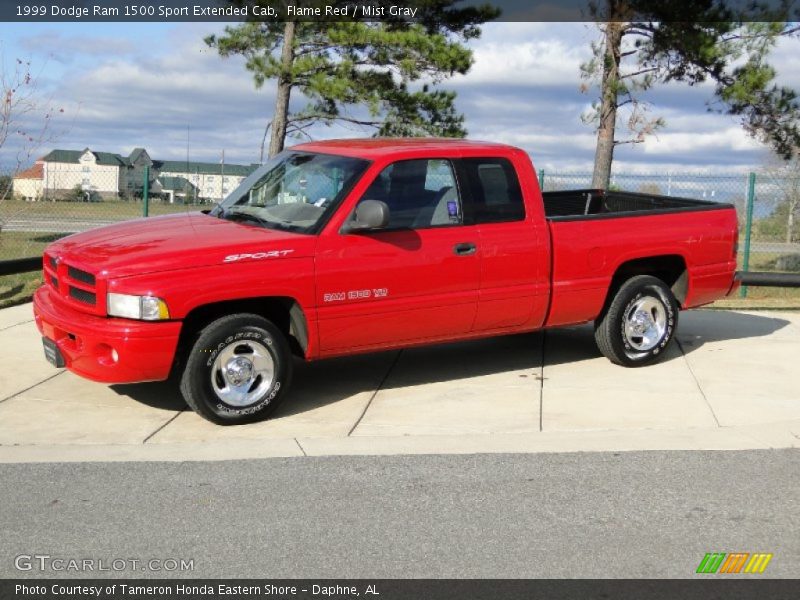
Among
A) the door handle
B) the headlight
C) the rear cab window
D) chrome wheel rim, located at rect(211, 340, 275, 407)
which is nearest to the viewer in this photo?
the headlight

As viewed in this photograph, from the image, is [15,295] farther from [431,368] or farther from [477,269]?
[477,269]

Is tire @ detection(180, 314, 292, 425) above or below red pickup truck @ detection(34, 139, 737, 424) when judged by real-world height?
below

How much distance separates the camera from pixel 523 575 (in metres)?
4.48

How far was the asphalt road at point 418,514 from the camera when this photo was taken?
4641mm

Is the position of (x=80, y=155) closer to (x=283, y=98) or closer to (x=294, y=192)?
(x=283, y=98)

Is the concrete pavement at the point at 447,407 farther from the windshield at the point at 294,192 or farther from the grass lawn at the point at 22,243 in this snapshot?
the grass lawn at the point at 22,243

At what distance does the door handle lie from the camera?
25.1 ft

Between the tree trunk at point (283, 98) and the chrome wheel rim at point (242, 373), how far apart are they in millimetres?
13359

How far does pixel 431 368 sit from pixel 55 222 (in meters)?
17.3

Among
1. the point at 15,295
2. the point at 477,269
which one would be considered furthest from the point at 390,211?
the point at 15,295

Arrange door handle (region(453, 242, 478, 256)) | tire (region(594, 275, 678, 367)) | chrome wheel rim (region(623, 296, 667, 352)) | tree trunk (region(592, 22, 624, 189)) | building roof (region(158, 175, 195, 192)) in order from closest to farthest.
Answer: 1. door handle (region(453, 242, 478, 256))
2. tire (region(594, 275, 678, 367))
3. chrome wheel rim (region(623, 296, 667, 352))
4. tree trunk (region(592, 22, 624, 189))
5. building roof (region(158, 175, 195, 192))

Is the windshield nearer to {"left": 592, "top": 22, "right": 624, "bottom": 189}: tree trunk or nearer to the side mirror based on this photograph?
the side mirror

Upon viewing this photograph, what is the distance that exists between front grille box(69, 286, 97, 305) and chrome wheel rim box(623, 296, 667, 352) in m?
4.44
